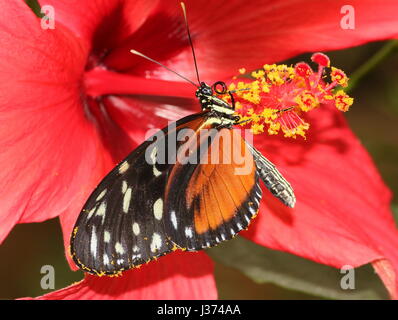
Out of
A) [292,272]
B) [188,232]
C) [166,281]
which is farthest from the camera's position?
[292,272]

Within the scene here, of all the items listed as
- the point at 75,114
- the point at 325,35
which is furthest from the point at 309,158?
the point at 75,114

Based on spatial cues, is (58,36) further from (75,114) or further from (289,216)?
(289,216)

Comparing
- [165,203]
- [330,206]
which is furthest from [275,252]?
[165,203]

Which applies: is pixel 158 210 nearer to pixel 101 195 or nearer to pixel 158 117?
pixel 101 195

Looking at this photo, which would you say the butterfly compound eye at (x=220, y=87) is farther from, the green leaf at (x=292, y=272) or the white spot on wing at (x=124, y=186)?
the green leaf at (x=292, y=272)

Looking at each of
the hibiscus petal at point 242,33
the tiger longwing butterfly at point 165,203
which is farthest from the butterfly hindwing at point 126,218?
the hibiscus petal at point 242,33

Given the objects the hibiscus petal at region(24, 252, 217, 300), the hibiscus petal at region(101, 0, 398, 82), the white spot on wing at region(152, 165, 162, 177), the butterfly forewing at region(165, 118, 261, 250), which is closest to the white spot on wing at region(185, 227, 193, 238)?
the butterfly forewing at region(165, 118, 261, 250)

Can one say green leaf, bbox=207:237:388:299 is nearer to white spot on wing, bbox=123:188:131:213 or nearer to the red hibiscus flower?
the red hibiscus flower
